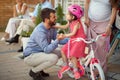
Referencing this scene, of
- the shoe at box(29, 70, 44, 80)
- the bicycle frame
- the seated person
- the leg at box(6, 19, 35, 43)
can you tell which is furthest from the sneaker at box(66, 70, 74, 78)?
the seated person

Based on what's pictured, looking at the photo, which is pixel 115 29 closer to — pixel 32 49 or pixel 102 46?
pixel 102 46

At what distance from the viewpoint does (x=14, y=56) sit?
281 inches

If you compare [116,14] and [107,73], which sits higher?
[116,14]

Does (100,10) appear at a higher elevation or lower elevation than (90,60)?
higher

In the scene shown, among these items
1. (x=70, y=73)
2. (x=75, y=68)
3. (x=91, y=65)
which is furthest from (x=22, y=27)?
(x=91, y=65)

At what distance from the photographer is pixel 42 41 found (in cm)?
458

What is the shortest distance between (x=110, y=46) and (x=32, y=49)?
1.34 m

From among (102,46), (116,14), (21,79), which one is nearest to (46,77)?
(21,79)

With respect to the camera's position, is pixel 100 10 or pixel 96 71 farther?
pixel 100 10

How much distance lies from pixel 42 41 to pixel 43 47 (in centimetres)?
10

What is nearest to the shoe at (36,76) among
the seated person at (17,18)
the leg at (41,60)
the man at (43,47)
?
the man at (43,47)

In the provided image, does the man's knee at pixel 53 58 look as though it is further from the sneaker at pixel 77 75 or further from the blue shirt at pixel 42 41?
the sneaker at pixel 77 75

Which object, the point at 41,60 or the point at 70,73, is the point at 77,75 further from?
the point at 41,60

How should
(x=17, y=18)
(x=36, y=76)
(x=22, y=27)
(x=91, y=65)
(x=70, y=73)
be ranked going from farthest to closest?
1. (x=17, y=18)
2. (x=22, y=27)
3. (x=70, y=73)
4. (x=36, y=76)
5. (x=91, y=65)
